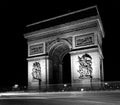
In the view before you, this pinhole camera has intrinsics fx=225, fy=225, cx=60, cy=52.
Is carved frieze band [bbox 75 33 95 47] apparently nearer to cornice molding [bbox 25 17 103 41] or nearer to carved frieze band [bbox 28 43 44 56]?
cornice molding [bbox 25 17 103 41]

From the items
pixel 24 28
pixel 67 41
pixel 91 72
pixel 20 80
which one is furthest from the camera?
pixel 20 80

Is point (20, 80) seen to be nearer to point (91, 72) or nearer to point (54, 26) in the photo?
point (54, 26)

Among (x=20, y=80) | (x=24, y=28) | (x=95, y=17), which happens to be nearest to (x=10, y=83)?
(x=20, y=80)

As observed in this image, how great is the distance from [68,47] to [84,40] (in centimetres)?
337

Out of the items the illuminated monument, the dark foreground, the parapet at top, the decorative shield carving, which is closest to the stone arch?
the illuminated monument

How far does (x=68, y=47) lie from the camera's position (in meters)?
26.3

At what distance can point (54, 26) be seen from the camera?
25547mm

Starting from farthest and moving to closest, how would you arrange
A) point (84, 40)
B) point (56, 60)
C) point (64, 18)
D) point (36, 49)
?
point (56, 60), point (36, 49), point (64, 18), point (84, 40)

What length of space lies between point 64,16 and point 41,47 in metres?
4.54

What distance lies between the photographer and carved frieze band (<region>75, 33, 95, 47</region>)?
2294 cm

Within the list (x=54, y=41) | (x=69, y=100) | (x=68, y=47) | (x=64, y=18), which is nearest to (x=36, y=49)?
(x=54, y=41)

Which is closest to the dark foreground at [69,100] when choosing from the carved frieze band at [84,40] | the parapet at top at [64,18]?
the carved frieze band at [84,40]

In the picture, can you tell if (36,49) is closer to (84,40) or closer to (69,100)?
(84,40)

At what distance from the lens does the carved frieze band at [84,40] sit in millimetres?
22938
